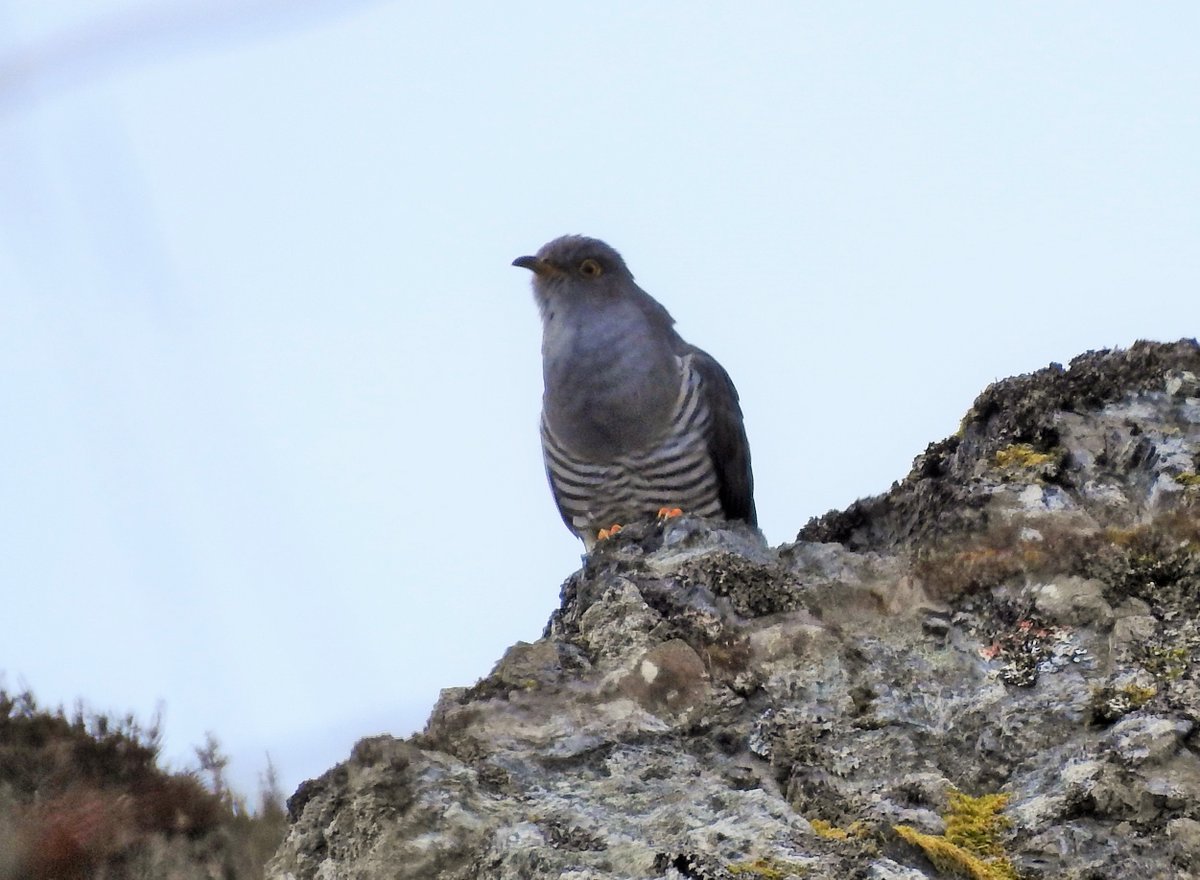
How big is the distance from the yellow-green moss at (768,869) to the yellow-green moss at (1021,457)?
151 centimetres

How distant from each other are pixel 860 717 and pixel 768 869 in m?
0.53

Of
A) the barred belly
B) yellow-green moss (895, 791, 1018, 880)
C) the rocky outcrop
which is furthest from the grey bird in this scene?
yellow-green moss (895, 791, 1018, 880)

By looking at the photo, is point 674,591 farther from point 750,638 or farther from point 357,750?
point 357,750

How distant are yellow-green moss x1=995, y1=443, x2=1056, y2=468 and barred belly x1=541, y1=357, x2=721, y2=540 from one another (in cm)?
288

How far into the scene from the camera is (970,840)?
7.67 ft

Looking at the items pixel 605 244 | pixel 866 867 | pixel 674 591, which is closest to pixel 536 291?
pixel 605 244

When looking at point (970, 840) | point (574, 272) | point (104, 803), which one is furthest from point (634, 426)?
point (970, 840)

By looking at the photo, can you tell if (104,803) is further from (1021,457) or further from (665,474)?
(1021,457)

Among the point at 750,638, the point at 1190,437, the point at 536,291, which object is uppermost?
the point at 536,291

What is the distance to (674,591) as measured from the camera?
317 centimetres

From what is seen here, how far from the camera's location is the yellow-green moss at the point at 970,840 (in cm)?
225

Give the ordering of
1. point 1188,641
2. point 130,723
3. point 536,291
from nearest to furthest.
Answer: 1. point 1188,641
2. point 130,723
3. point 536,291

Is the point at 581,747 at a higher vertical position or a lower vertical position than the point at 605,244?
lower

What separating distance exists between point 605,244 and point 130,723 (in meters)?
3.05
